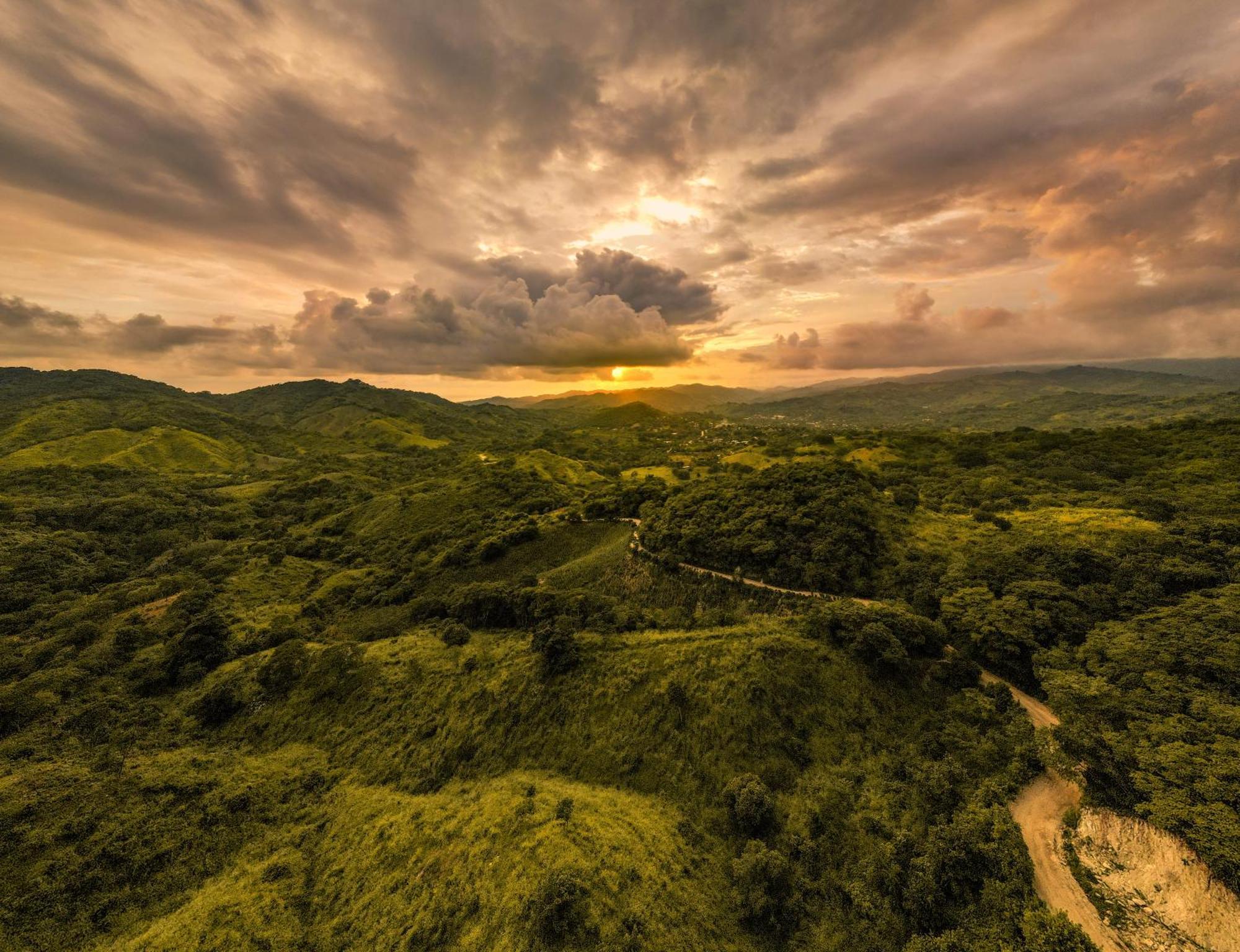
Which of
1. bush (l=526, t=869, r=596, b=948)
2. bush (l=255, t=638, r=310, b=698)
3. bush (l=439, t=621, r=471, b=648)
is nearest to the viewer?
bush (l=526, t=869, r=596, b=948)

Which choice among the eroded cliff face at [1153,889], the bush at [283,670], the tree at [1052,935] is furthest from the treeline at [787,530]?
the bush at [283,670]

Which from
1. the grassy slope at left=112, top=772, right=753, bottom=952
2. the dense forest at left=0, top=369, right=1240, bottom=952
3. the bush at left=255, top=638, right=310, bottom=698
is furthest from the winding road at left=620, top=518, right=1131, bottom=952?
the bush at left=255, top=638, right=310, bottom=698

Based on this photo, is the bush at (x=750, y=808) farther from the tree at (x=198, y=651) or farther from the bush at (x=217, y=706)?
the tree at (x=198, y=651)

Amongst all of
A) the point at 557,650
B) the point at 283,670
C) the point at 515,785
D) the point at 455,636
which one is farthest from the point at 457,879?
the point at 283,670

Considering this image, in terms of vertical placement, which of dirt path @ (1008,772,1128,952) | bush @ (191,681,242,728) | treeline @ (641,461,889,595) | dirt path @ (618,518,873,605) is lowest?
bush @ (191,681,242,728)

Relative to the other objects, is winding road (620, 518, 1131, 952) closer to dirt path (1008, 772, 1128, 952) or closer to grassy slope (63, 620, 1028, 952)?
dirt path (1008, 772, 1128, 952)

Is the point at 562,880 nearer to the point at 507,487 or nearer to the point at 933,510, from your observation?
the point at 933,510
